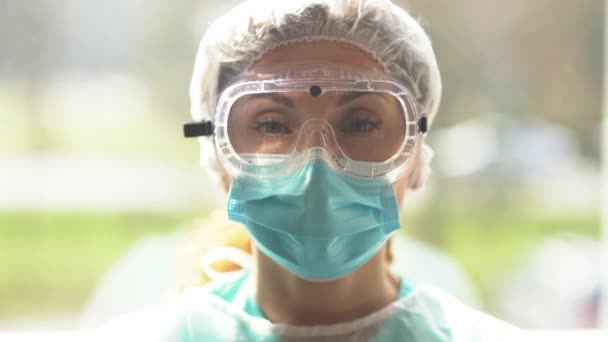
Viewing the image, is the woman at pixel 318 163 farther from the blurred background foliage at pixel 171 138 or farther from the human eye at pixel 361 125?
the blurred background foliage at pixel 171 138

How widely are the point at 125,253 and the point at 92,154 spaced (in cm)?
35

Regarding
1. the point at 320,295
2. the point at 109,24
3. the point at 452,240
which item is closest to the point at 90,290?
the point at 109,24

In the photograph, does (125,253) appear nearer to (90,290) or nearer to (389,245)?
(90,290)

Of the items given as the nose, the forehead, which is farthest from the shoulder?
the forehead

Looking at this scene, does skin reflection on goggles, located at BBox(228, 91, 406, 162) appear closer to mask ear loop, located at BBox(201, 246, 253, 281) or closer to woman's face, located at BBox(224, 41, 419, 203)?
woman's face, located at BBox(224, 41, 419, 203)

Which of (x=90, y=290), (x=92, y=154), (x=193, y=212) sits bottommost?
(x=90, y=290)

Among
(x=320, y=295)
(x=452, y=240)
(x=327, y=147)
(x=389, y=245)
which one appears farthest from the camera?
(x=452, y=240)

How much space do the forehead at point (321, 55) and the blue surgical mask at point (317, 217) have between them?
0.22 m

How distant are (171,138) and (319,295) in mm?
946

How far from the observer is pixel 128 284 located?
2127 mm

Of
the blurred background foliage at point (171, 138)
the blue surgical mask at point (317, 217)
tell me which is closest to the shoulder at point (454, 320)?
the blue surgical mask at point (317, 217)

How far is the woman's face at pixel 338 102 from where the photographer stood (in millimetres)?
1297

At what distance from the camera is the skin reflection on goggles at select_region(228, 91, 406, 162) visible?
4.25 feet

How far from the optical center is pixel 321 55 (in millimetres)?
1328
